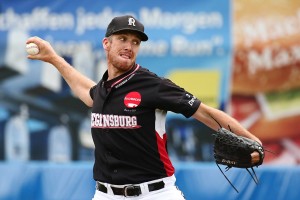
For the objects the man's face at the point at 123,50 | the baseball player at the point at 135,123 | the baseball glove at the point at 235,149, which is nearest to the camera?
the baseball glove at the point at 235,149

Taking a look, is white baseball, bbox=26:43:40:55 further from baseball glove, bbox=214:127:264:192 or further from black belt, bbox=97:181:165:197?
baseball glove, bbox=214:127:264:192

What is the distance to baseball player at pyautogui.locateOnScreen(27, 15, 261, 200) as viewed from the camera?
4207mm

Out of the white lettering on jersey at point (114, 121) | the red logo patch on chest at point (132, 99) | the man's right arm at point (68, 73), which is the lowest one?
the white lettering on jersey at point (114, 121)

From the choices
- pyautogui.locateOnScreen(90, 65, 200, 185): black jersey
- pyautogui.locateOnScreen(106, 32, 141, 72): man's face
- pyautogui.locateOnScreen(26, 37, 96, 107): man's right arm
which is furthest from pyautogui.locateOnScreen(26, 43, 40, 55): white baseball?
pyautogui.locateOnScreen(90, 65, 200, 185): black jersey

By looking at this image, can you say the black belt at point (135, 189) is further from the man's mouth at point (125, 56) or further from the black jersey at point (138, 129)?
the man's mouth at point (125, 56)

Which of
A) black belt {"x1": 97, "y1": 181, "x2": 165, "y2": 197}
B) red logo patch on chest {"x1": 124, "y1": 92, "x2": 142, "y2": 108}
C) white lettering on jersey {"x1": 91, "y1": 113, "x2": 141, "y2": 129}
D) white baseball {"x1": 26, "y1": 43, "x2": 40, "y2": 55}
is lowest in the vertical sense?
black belt {"x1": 97, "y1": 181, "x2": 165, "y2": 197}

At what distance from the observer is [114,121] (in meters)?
4.32

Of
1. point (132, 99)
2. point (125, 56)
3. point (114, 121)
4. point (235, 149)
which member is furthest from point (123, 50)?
point (235, 149)

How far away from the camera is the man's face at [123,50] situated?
4.34m

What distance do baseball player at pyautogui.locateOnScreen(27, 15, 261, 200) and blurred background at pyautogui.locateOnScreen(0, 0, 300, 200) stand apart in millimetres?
4505

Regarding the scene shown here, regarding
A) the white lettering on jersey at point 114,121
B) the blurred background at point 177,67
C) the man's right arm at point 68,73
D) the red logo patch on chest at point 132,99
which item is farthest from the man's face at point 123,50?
the blurred background at point 177,67

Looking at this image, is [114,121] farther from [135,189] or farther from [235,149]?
[235,149]

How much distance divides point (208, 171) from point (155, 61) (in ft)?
12.0

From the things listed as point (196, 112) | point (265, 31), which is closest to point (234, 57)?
point (265, 31)
